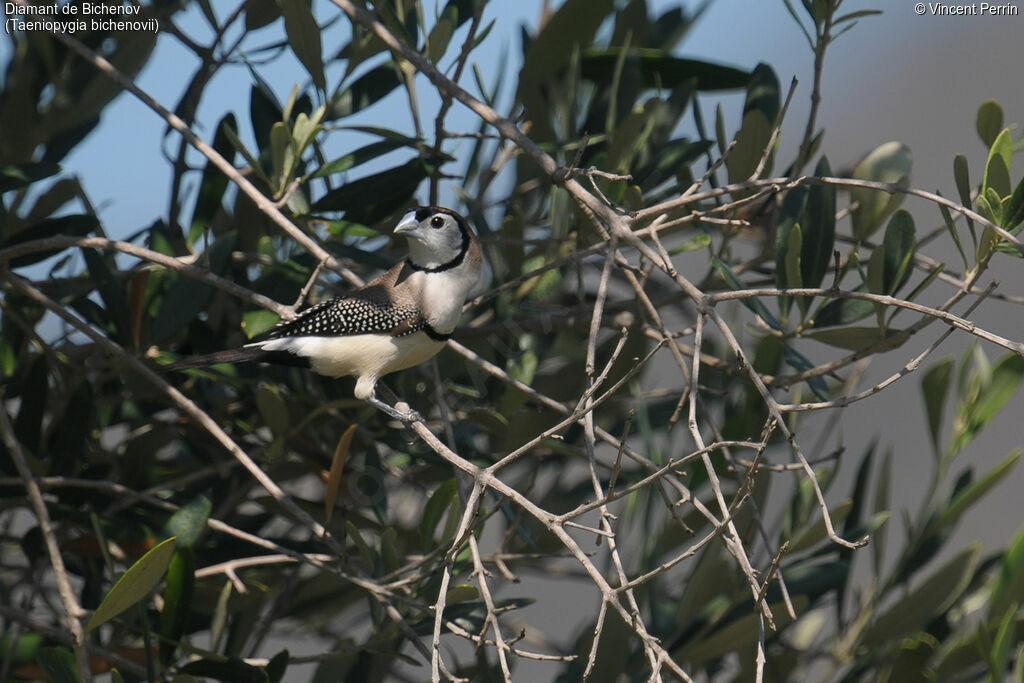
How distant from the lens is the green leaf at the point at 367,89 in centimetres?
243

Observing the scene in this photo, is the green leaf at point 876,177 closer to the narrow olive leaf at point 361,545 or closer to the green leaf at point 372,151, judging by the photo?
the green leaf at point 372,151

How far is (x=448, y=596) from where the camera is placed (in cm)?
178

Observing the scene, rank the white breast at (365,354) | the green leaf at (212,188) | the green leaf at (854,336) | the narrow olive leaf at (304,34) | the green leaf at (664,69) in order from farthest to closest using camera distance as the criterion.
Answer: the green leaf at (664,69)
the green leaf at (212,188)
the white breast at (365,354)
the narrow olive leaf at (304,34)
the green leaf at (854,336)

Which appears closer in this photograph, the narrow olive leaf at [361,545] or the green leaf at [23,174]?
the narrow olive leaf at [361,545]

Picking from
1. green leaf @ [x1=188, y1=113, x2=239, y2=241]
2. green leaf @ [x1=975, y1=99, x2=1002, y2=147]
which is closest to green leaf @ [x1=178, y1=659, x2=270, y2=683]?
green leaf @ [x1=188, y1=113, x2=239, y2=241]

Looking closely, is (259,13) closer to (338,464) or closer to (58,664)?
(338,464)

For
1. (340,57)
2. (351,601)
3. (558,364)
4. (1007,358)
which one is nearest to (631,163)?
(558,364)

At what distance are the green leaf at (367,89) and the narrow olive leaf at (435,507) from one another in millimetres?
1011

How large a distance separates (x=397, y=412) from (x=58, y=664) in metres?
0.82

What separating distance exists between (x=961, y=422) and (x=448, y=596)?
51.8 inches

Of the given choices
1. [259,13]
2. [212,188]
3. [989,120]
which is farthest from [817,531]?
[259,13]

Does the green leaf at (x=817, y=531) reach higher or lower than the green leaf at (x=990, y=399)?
lower

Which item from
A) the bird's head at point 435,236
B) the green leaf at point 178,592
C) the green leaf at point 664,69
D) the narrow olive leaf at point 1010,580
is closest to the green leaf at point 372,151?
the bird's head at point 435,236

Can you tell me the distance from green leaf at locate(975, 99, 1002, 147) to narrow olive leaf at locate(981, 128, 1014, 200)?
0.20 m
